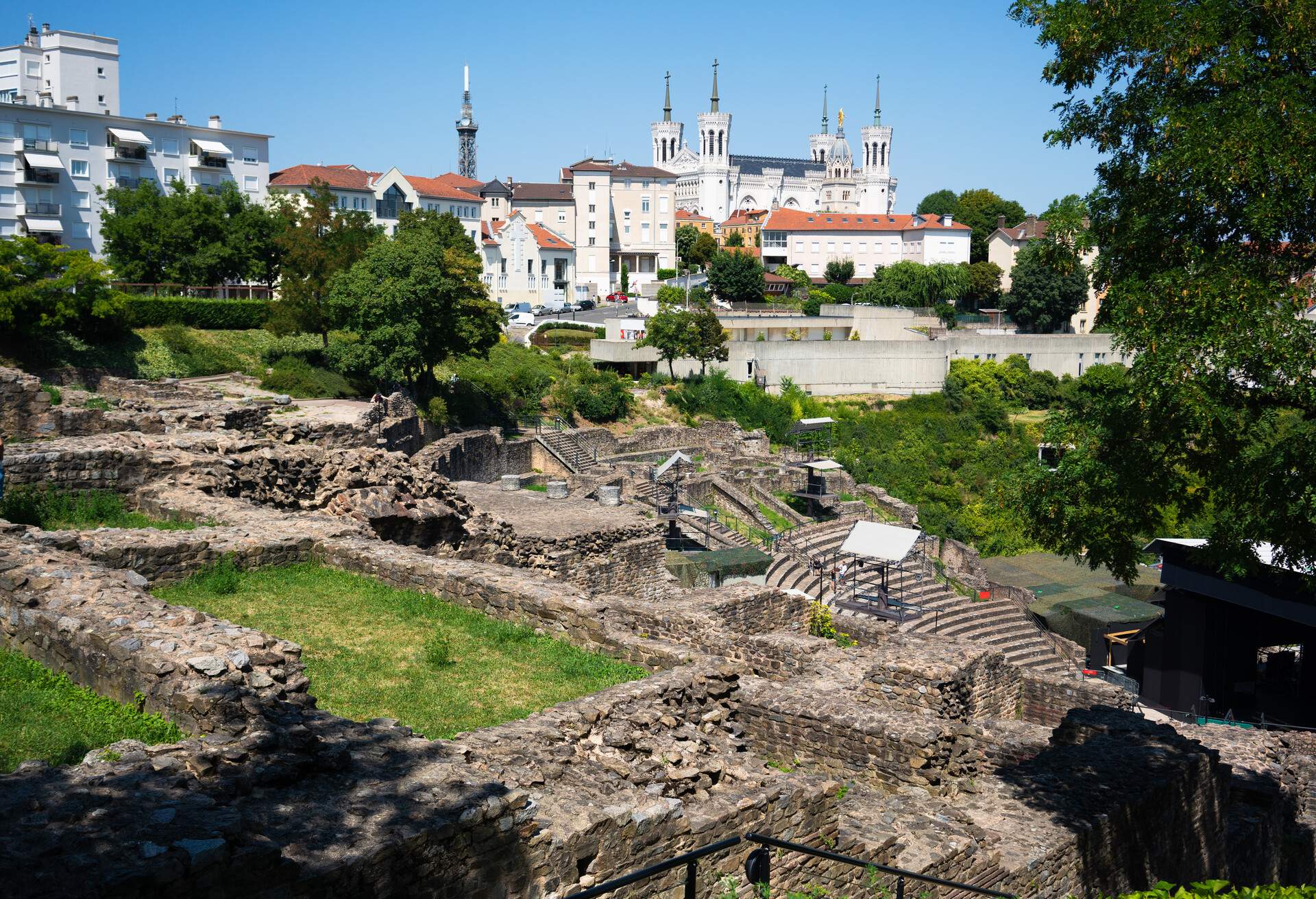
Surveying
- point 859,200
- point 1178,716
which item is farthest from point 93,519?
point 859,200

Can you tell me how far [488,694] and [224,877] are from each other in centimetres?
383

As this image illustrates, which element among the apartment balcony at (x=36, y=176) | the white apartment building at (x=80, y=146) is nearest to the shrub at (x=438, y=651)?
the white apartment building at (x=80, y=146)

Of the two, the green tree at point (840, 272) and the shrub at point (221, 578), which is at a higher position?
the green tree at point (840, 272)

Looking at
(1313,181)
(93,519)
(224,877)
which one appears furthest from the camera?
(93,519)

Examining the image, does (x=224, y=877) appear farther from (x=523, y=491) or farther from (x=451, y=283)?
(x=451, y=283)

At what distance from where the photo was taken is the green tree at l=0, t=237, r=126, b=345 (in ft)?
78.1

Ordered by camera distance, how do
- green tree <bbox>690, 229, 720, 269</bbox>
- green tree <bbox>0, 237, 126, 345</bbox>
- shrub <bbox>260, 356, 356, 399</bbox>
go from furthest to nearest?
1. green tree <bbox>690, 229, 720, 269</bbox>
2. shrub <bbox>260, 356, 356, 399</bbox>
3. green tree <bbox>0, 237, 126, 345</bbox>

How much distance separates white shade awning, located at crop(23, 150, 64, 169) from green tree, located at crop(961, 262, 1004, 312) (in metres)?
65.5

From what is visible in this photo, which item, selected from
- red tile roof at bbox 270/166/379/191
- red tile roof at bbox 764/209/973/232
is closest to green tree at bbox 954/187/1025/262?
red tile roof at bbox 764/209/973/232

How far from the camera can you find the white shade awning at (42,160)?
52.4 metres

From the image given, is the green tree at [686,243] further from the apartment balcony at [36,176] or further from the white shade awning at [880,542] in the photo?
the white shade awning at [880,542]

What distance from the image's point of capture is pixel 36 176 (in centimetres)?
5281

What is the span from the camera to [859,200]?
154125 mm

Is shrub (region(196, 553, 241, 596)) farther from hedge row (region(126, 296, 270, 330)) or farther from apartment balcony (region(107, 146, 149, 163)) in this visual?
apartment balcony (region(107, 146, 149, 163))
